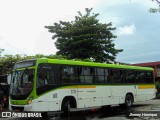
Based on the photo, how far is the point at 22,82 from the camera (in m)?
16.3

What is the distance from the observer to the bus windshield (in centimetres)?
1594

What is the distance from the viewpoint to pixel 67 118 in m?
16.2

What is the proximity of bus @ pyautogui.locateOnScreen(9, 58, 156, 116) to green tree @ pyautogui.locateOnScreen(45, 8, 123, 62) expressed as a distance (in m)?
12.0

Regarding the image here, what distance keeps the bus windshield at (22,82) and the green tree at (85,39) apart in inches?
684

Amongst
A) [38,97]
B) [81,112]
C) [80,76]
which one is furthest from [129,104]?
[38,97]

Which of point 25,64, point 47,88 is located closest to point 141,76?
point 47,88

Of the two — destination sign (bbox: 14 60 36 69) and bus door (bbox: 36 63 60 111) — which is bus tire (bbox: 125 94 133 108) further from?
destination sign (bbox: 14 60 36 69)

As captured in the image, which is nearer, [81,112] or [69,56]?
[81,112]

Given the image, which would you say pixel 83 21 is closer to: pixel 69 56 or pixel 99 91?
pixel 69 56

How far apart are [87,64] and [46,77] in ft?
11.3

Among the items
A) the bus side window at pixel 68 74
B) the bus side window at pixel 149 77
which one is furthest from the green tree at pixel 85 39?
the bus side window at pixel 68 74

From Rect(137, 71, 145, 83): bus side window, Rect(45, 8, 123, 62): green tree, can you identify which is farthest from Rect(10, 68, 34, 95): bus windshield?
Rect(45, 8, 123, 62): green tree

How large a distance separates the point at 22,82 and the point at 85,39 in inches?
716

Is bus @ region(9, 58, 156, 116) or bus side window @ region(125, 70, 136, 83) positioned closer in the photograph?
bus @ region(9, 58, 156, 116)
